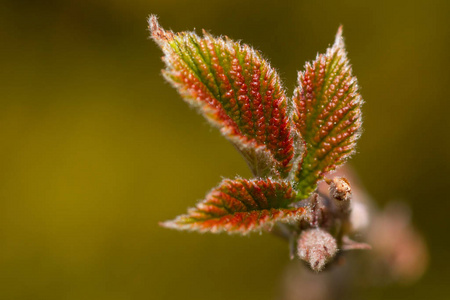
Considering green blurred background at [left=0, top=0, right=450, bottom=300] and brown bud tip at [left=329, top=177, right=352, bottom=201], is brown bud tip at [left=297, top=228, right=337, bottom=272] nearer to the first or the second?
brown bud tip at [left=329, top=177, right=352, bottom=201]

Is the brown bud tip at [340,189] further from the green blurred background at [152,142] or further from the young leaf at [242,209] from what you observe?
the green blurred background at [152,142]

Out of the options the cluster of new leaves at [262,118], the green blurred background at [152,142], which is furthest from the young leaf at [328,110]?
the green blurred background at [152,142]

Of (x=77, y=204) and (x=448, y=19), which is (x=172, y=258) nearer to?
(x=77, y=204)

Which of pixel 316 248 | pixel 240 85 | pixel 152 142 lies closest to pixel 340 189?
pixel 316 248

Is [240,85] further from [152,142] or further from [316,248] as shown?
[152,142]

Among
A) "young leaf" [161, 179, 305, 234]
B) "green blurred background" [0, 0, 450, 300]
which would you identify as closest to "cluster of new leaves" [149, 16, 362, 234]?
"young leaf" [161, 179, 305, 234]

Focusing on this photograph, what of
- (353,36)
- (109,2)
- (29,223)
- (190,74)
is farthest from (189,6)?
(190,74)
